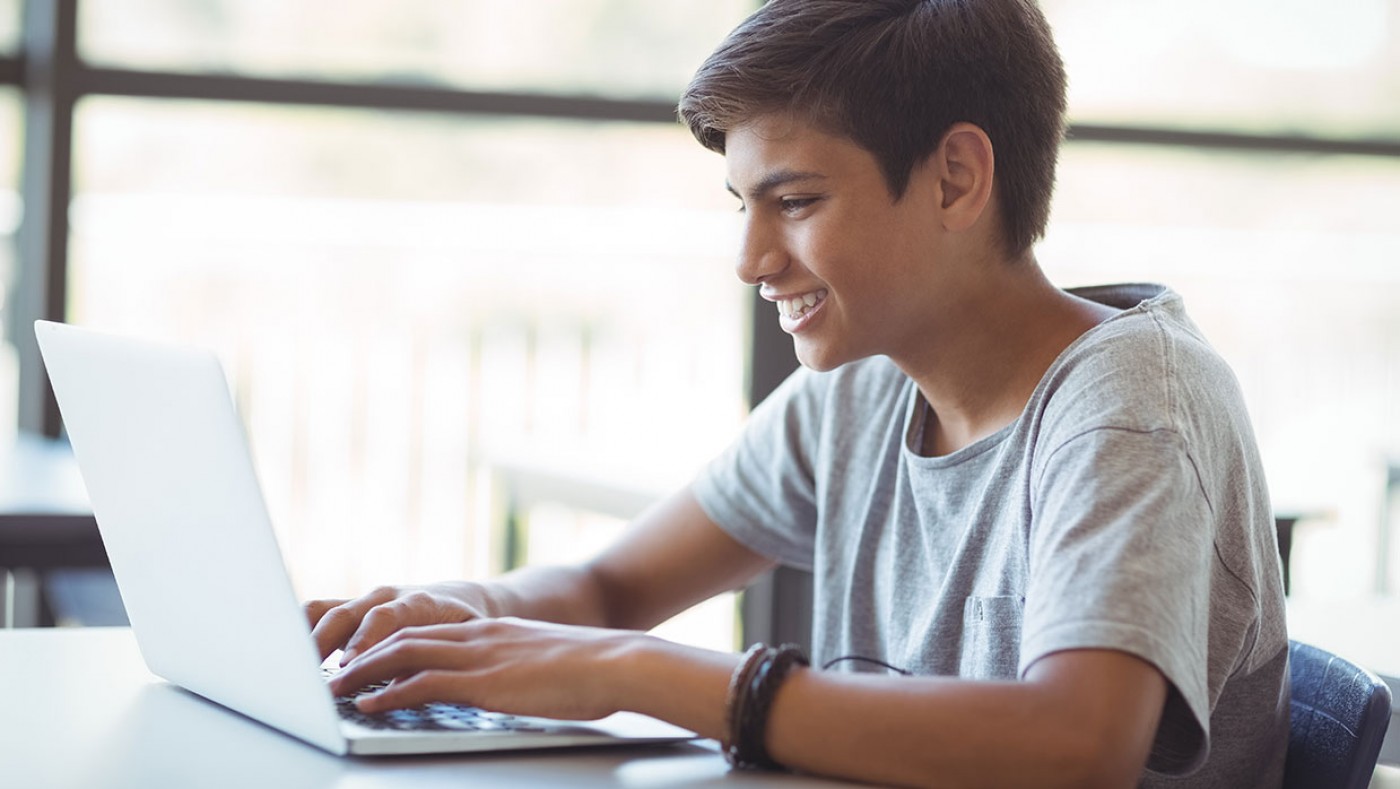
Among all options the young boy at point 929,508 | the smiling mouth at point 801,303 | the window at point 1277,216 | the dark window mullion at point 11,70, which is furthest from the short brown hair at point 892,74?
the dark window mullion at point 11,70

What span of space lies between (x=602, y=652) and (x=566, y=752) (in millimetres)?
65

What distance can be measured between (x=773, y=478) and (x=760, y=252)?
12.1 inches

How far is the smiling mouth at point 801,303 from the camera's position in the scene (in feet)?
4.16

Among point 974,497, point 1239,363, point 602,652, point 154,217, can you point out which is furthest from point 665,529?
point 1239,363

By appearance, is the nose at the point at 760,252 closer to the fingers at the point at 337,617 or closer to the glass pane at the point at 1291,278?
the fingers at the point at 337,617

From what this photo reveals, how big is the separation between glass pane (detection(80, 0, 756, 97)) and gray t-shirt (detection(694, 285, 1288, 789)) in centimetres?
148

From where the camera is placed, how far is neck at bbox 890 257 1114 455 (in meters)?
1.25

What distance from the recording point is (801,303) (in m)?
1.28

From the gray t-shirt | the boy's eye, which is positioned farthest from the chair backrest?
the boy's eye

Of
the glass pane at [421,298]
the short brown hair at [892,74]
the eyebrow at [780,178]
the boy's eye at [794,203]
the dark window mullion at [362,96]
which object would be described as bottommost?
the glass pane at [421,298]

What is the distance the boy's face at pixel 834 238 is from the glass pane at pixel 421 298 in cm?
154

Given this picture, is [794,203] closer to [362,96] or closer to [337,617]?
[337,617]

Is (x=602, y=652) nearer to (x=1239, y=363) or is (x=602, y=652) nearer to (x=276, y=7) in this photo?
(x=276, y=7)

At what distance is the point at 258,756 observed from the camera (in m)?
0.89
